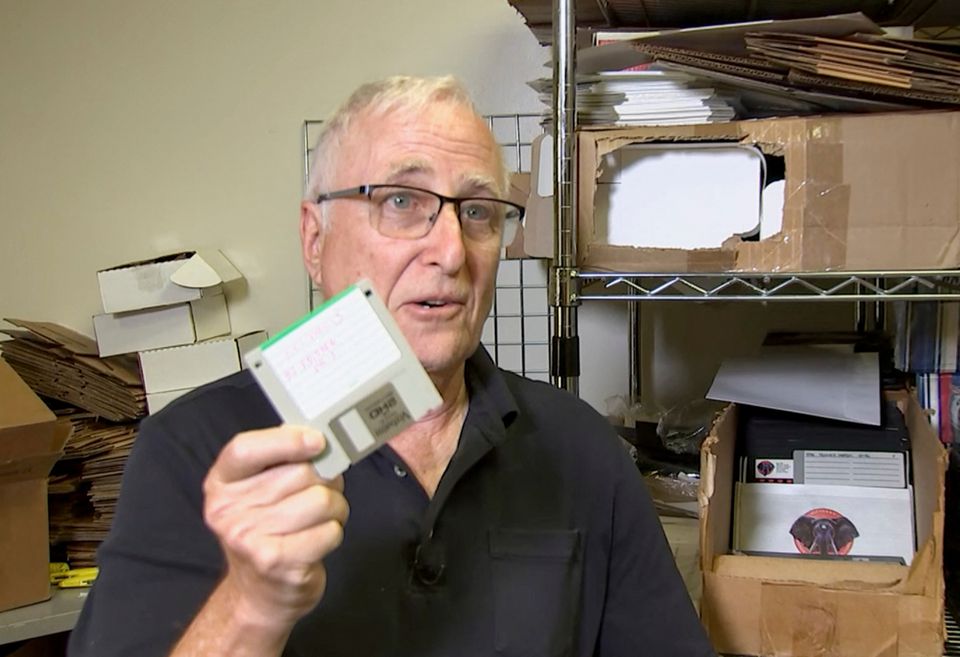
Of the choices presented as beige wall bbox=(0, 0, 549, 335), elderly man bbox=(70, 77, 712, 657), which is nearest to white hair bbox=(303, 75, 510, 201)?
elderly man bbox=(70, 77, 712, 657)

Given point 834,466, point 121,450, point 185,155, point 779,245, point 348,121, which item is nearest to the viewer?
point 348,121

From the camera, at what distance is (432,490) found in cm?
99

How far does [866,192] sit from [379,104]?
62 cm

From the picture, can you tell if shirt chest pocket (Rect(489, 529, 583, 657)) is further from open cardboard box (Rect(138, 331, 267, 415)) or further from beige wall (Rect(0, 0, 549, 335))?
beige wall (Rect(0, 0, 549, 335))

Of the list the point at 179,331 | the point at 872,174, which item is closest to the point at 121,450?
the point at 179,331

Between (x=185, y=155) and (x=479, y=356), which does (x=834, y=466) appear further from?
(x=185, y=155)

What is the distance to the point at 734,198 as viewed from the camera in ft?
3.90

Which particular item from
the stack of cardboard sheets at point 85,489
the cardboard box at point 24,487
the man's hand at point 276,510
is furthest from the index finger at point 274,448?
the stack of cardboard sheets at point 85,489

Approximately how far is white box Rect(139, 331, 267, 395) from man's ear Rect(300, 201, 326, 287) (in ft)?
2.18

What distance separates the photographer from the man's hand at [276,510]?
0.59 meters

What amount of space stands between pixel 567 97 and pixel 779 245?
339mm

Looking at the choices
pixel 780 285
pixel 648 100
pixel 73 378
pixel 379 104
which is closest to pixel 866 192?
pixel 780 285

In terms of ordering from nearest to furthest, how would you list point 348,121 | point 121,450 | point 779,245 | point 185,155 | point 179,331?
point 348,121 < point 779,245 < point 121,450 < point 179,331 < point 185,155

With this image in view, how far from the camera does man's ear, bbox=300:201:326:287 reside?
106 cm
